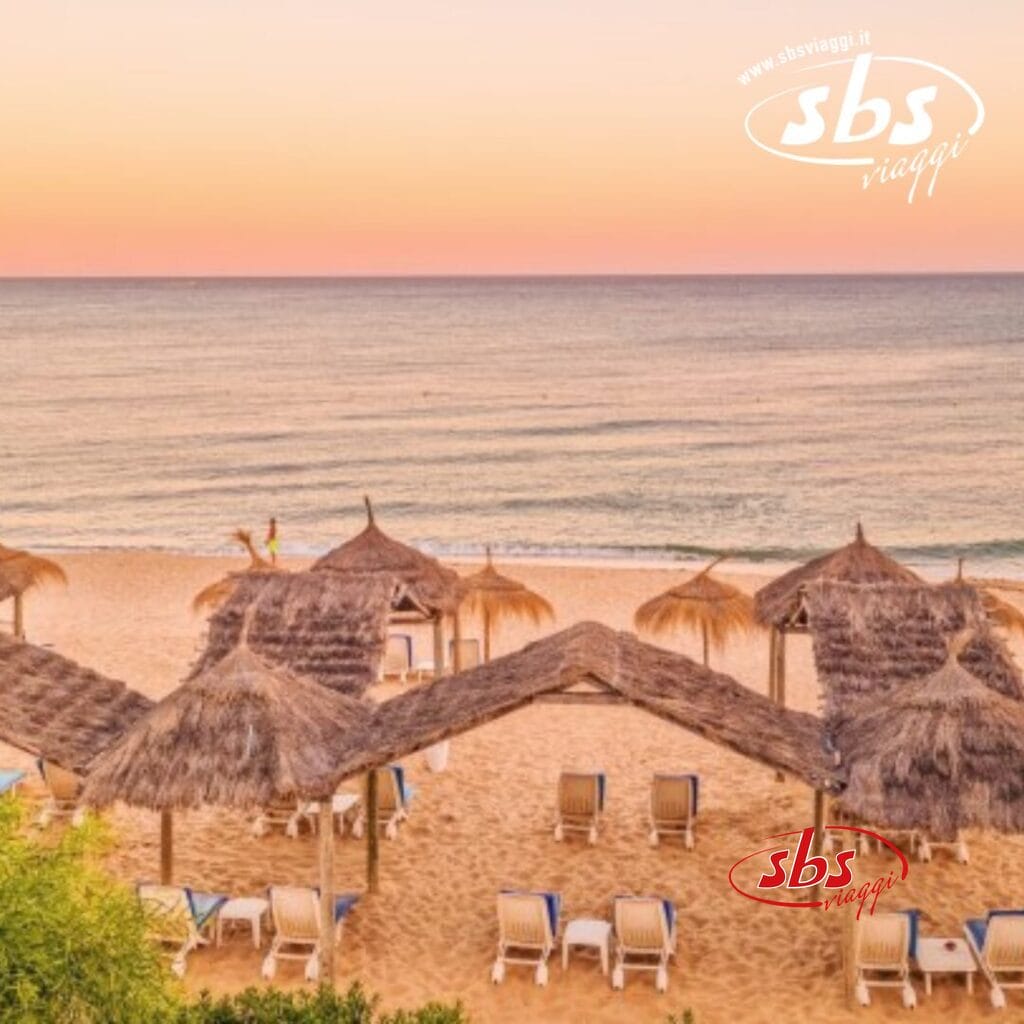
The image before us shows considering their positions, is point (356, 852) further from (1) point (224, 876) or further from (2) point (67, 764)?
(2) point (67, 764)

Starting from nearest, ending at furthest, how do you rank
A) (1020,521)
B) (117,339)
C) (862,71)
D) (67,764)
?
(67,764), (862,71), (1020,521), (117,339)

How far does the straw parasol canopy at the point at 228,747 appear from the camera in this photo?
31.8ft

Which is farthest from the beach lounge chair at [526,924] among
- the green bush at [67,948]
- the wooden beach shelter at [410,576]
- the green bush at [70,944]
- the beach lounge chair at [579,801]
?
the wooden beach shelter at [410,576]

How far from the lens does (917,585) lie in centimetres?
1331

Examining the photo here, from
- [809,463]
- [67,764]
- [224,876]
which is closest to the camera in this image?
[67,764]

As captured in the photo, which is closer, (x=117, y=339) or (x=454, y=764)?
(x=454, y=764)

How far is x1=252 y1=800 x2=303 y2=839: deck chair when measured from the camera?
1252 centimetres

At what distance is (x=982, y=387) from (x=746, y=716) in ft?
191

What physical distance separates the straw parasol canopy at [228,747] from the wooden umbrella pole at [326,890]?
0.19 meters

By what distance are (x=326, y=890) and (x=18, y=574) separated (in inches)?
413

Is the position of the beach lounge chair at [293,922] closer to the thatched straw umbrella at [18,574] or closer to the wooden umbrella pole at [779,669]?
the wooden umbrella pole at [779,669]

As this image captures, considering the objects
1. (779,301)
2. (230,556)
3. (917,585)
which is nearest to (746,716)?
(917,585)

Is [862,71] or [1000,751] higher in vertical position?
[862,71]

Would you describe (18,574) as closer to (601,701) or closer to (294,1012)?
(601,701)
